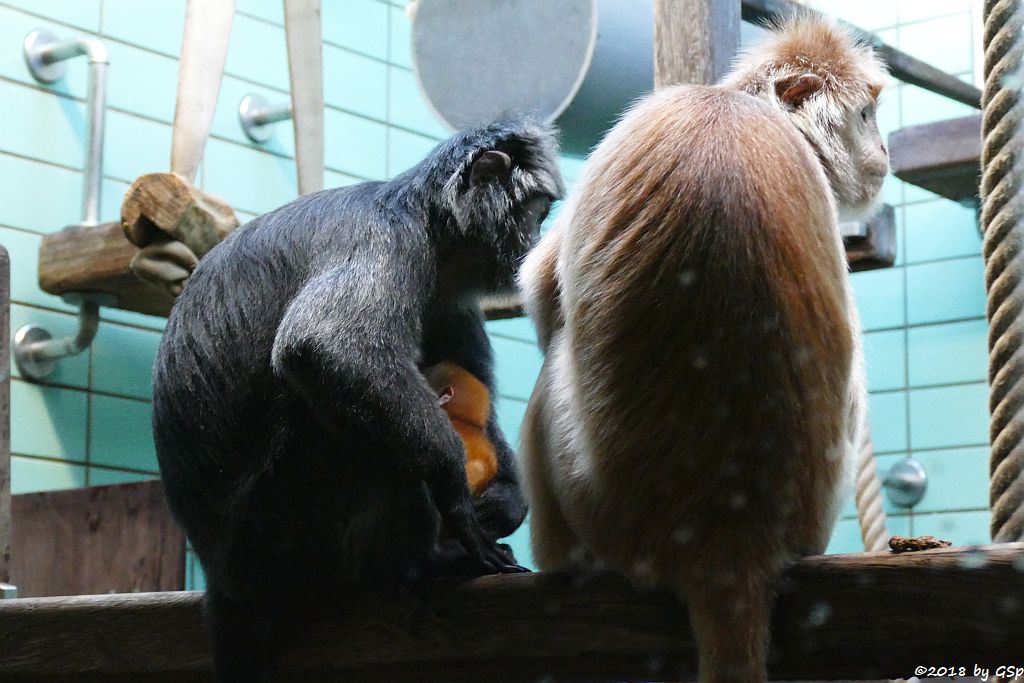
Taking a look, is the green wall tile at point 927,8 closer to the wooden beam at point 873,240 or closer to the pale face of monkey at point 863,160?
the wooden beam at point 873,240

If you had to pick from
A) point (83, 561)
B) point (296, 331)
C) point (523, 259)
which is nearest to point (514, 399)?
point (83, 561)

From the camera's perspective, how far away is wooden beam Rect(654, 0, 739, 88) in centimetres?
242

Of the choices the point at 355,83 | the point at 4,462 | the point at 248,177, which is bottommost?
the point at 4,462

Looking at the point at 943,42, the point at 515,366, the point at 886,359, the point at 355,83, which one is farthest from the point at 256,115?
the point at 943,42

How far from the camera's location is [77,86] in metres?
3.59

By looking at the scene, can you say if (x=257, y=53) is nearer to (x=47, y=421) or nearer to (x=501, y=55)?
(x=501, y=55)

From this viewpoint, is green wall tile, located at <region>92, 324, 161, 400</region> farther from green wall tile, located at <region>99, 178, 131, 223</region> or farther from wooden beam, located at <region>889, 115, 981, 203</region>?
wooden beam, located at <region>889, 115, 981, 203</region>

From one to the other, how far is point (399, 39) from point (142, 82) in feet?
3.34

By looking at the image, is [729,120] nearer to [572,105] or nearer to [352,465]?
[352,465]

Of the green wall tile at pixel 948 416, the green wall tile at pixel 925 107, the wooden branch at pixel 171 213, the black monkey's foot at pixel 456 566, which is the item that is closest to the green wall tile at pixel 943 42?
the green wall tile at pixel 925 107

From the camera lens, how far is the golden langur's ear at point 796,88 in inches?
76.4

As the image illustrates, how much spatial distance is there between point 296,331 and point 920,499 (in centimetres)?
316

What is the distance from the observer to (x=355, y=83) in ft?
14.1

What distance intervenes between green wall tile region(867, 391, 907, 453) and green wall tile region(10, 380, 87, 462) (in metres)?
2.57
